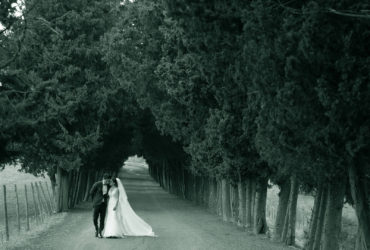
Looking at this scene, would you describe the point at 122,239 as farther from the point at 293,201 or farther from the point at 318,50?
the point at 318,50

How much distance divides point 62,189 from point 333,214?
23.9m

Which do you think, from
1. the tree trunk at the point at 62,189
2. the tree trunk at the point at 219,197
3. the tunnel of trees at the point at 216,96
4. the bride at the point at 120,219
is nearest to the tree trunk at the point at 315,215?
the tunnel of trees at the point at 216,96

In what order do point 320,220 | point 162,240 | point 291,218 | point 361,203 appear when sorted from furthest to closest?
1. point 291,218
2. point 162,240
3. point 320,220
4. point 361,203

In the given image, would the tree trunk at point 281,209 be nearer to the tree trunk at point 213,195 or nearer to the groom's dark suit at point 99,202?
the groom's dark suit at point 99,202

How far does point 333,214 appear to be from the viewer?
17.1m

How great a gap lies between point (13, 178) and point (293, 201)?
72.7 metres

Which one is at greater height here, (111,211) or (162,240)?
(111,211)

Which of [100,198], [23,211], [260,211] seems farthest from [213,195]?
[100,198]

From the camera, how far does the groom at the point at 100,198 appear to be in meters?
20.5

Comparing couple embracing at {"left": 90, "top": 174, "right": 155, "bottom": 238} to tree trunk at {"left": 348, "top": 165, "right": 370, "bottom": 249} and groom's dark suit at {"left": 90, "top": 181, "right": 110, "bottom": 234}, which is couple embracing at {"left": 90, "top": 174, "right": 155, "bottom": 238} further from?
tree trunk at {"left": 348, "top": 165, "right": 370, "bottom": 249}

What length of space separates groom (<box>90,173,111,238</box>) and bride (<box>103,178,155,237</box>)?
0.53 ft

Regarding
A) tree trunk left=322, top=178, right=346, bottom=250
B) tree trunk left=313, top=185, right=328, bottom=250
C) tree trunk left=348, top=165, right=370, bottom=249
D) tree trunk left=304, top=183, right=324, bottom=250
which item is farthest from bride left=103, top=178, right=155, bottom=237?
tree trunk left=348, top=165, right=370, bottom=249

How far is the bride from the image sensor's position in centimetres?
2062

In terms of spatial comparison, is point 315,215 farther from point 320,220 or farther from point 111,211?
point 111,211
